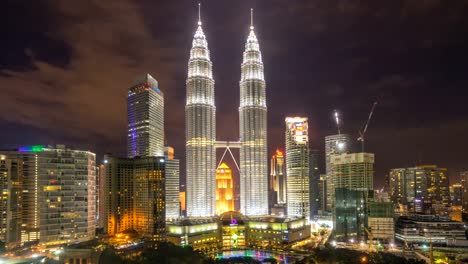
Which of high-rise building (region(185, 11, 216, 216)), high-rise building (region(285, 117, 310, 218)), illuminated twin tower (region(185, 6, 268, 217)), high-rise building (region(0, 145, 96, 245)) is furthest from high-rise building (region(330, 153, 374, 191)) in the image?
high-rise building (region(0, 145, 96, 245))

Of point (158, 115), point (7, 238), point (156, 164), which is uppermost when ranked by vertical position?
point (158, 115)

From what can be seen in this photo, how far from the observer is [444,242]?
69750 mm

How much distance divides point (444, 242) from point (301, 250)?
23879 millimetres

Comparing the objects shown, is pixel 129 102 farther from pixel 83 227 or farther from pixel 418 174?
pixel 418 174

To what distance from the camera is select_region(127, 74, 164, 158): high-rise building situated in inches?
3735

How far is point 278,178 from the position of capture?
477ft

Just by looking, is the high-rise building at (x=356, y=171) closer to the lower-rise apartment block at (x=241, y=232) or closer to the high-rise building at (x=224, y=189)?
the lower-rise apartment block at (x=241, y=232)

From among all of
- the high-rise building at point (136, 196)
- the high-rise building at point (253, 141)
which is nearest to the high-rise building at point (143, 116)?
the high-rise building at point (253, 141)

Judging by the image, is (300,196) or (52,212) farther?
(300,196)

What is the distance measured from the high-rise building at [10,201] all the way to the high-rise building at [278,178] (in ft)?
318

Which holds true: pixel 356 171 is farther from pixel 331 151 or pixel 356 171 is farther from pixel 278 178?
pixel 278 178

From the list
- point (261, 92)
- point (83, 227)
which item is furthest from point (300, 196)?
point (83, 227)

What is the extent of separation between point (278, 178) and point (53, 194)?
9557 cm

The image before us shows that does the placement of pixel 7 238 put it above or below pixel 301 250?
above
